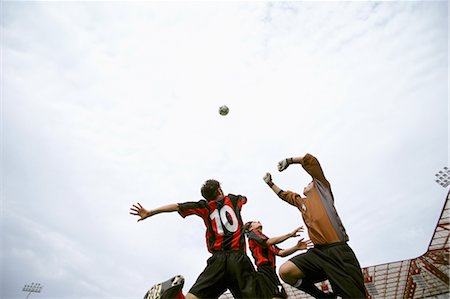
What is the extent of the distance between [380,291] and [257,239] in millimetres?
31985

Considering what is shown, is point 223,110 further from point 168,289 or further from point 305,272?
point 168,289

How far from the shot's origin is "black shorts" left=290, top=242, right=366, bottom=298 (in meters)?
3.62

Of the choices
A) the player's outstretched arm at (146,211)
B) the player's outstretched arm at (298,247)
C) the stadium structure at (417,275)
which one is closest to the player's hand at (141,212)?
the player's outstretched arm at (146,211)

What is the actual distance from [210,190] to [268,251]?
219 centimetres

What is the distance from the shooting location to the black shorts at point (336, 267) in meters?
3.62

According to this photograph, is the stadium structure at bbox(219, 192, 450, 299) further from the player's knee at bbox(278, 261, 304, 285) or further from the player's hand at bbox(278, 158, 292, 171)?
the player's hand at bbox(278, 158, 292, 171)

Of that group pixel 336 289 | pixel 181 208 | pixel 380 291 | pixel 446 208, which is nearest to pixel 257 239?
pixel 181 208

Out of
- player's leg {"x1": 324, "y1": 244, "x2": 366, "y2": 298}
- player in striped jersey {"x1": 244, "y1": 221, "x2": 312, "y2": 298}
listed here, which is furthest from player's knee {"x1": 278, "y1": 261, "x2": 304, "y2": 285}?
player in striped jersey {"x1": 244, "y1": 221, "x2": 312, "y2": 298}

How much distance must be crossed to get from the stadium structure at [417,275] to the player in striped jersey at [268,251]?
17669 millimetres

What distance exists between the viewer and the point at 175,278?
429cm

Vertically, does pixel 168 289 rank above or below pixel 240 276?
above

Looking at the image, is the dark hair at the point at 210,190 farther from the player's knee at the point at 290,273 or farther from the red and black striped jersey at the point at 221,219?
the player's knee at the point at 290,273

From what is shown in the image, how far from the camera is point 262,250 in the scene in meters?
6.18

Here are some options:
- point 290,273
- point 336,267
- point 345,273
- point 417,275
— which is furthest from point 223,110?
point 417,275
